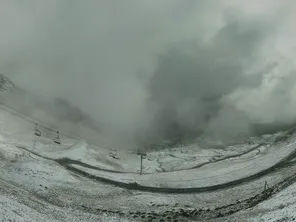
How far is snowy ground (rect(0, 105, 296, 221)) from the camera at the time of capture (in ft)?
159

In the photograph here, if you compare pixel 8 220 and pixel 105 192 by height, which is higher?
pixel 105 192

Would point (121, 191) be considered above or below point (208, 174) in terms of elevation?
below

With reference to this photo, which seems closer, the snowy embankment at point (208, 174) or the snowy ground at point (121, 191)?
the snowy ground at point (121, 191)

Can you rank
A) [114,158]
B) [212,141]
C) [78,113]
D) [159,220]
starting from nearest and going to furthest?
[159,220], [114,158], [212,141], [78,113]

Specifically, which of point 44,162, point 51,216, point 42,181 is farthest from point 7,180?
point 51,216

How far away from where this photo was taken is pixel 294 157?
7975 centimetres

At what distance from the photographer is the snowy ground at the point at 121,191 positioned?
159 feet

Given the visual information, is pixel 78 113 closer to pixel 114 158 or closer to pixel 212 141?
pixel 212 141

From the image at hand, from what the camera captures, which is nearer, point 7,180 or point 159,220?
point 159,220

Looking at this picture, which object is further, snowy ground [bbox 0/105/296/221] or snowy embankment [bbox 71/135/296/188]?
snowy embankment [bbox 71/135/296/188]

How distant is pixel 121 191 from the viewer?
63656 mm

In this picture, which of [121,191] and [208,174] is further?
[208,174]

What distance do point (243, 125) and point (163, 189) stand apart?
97996 mm

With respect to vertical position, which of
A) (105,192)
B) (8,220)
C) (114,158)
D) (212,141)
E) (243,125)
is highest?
(243,125)
